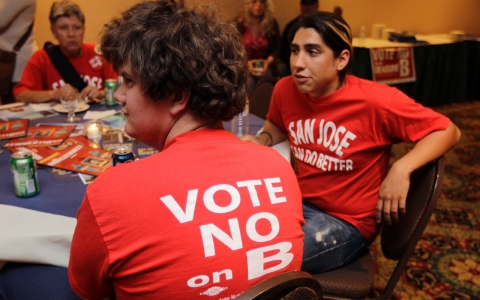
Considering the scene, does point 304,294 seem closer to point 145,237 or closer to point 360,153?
point 145,237

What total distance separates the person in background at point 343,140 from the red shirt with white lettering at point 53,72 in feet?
4.27

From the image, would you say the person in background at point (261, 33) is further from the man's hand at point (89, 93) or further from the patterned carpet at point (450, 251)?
the man's hand at point (89, 93)

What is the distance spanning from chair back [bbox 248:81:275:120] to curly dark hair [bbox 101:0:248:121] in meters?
1.55

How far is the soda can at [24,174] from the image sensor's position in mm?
1199

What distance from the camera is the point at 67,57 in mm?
2516

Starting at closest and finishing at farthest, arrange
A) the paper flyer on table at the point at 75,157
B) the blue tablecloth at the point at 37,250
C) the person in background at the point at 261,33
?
the blue tablecloth at the point at 37,250 < the paper flyer on table at the point at 75,157 < the person in background at the point at 261,33

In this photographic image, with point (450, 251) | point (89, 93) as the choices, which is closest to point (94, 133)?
point (89, 93)

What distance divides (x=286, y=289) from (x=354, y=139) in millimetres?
912

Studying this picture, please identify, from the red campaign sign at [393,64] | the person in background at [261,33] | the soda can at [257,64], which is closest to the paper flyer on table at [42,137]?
the soda can at [257,64]

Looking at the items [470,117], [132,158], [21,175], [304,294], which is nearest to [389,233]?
[304,294]

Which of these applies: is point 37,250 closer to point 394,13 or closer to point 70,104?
point 70,104

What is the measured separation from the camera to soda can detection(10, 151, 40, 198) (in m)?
1.20

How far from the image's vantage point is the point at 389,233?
143 cm

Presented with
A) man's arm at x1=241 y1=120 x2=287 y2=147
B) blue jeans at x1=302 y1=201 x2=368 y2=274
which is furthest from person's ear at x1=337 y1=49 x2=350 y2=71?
blue jeans at x1=302 y1=201 x2=368 y2=274
